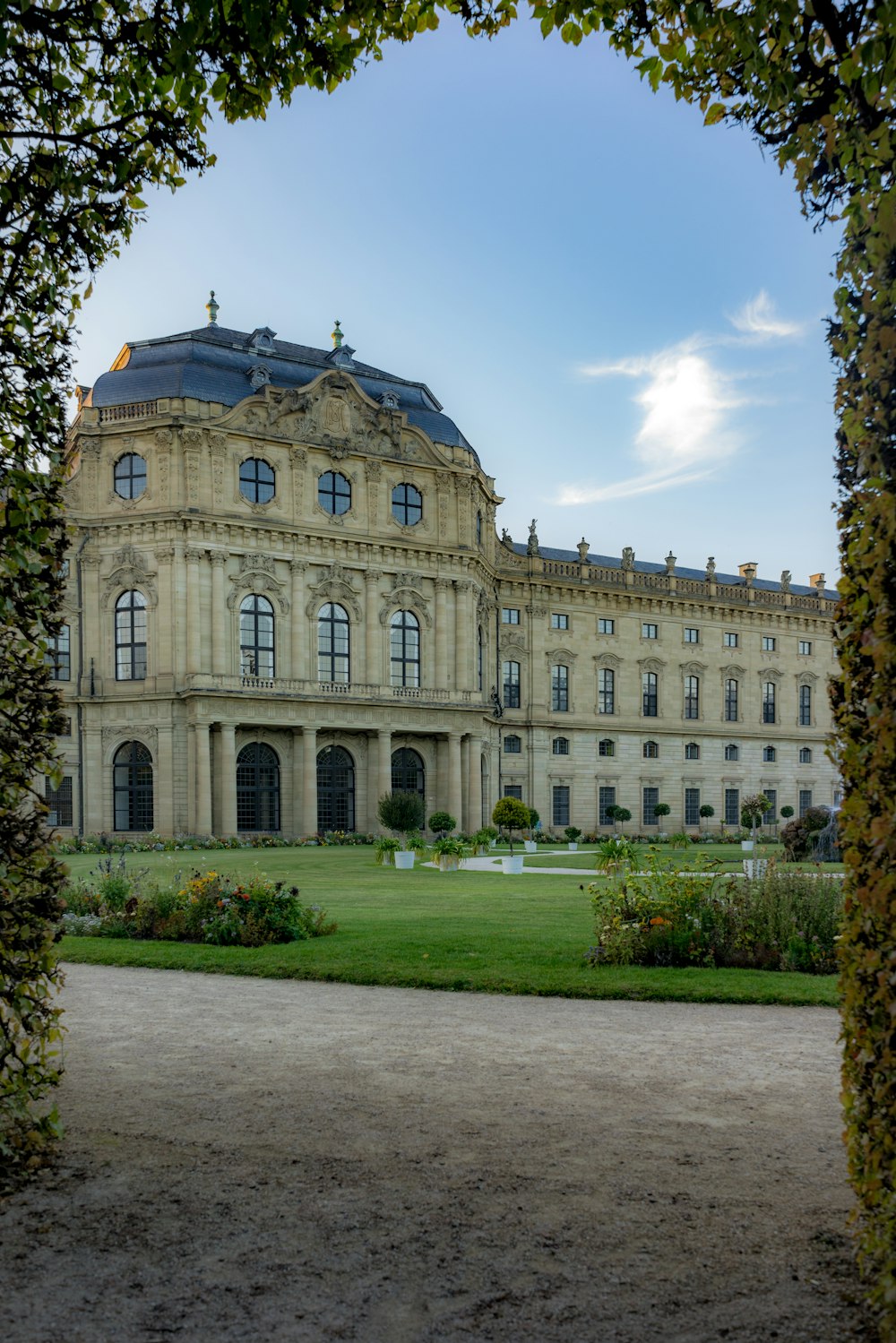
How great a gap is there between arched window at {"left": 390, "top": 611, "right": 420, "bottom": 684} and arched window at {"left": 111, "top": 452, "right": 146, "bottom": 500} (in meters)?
12.6

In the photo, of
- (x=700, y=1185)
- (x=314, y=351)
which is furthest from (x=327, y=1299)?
(x=314, y=351)

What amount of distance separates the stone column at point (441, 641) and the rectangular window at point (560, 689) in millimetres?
10823

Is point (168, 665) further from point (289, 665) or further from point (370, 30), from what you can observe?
point (370, 30)

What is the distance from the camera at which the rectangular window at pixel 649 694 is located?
62062 millimetres

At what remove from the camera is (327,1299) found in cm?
414

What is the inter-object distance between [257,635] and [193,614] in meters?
3.07

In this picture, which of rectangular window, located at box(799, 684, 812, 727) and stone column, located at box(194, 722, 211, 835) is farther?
rectangular window, located at box(799, 684, 812, 727)

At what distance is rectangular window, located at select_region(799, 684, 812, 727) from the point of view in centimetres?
6938

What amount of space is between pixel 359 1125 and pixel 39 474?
13.7ft

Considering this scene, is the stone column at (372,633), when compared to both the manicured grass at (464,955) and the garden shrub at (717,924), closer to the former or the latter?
the manicured grass at (464,955)

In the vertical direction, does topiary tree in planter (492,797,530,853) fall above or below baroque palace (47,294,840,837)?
below

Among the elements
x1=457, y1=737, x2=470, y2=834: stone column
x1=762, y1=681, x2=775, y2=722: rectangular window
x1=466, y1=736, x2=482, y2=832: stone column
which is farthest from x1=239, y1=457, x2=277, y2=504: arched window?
x1=762, y1=681, x2=775, y2=722: rectangular window

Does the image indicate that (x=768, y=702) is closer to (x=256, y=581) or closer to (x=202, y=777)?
(x=256, y=581)

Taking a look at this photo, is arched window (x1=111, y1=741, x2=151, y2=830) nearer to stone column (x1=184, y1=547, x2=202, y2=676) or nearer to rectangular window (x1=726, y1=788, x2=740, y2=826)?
stone column (x1=184, y1=547, x2=202, y2=676)
